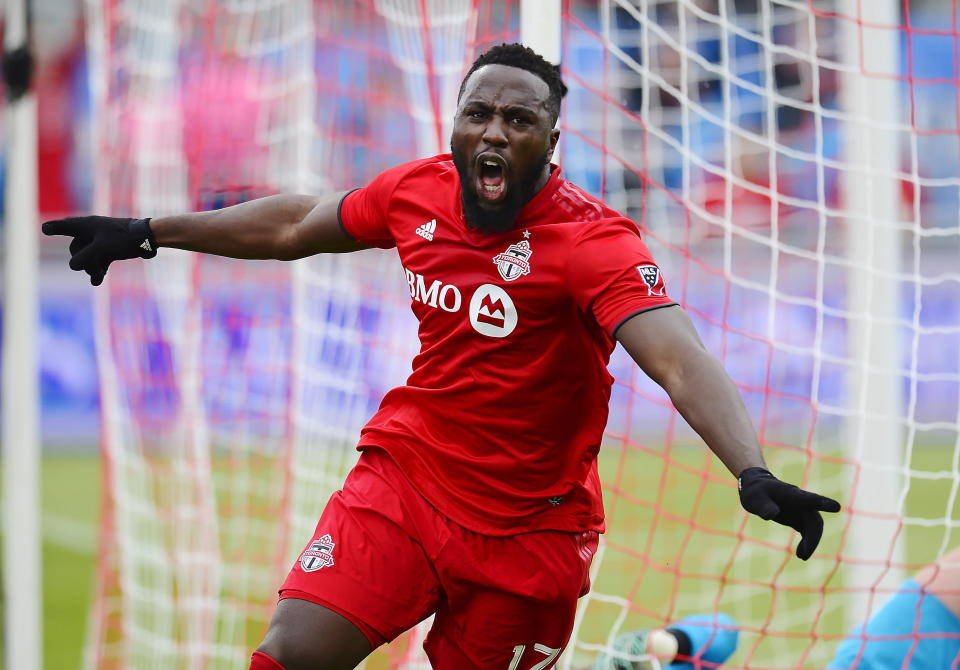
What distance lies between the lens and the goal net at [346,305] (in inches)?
195

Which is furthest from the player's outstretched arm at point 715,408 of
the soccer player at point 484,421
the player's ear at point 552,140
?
→ the player's ear at point 552,140

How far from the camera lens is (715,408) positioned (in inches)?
109

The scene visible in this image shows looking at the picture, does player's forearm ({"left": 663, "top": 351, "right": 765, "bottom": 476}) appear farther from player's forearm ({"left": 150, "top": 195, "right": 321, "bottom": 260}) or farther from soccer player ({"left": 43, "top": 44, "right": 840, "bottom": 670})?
player's forearm ({"left": 150, "top": 195, "right": 321, "bottom": 260})

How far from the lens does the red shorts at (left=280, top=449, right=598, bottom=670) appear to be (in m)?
3.27

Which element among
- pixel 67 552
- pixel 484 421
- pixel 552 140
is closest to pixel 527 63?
pixel 552 140

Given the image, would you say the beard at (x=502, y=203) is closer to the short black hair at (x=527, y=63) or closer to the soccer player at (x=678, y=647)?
the short black hair at (x=527, y=63)

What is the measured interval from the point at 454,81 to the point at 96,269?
183 centimetres

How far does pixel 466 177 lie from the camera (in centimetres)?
323

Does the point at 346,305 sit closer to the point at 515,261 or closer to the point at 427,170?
the point at 427,170

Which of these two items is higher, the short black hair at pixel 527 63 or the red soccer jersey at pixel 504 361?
the short black hair at pixel 527 63

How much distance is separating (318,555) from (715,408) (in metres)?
1.12

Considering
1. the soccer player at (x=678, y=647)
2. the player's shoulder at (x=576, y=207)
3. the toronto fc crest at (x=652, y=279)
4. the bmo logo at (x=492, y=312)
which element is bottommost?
the soccer player at (x=678, y=647)

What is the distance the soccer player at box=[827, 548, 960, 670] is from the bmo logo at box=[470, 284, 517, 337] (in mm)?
1844

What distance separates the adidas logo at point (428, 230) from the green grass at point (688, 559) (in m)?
2.56
